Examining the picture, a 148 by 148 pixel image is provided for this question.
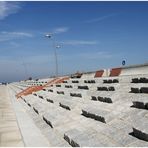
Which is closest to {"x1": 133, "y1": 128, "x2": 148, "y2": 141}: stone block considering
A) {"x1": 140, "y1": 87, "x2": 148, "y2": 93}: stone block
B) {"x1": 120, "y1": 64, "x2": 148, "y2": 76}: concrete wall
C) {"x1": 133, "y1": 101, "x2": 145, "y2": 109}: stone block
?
{"x1": 133, "y1": 101, "x2": 145, "y2": 109}: stone block

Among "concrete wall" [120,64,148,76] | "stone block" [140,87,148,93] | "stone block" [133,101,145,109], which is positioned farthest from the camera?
"concrete wall" [120,64,148,76]

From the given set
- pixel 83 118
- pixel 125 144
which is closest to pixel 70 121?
pixel 83 118

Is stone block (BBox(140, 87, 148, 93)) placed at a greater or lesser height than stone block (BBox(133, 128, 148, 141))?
greater

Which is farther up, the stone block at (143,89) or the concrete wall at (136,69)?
the concrete wall at (136,69)

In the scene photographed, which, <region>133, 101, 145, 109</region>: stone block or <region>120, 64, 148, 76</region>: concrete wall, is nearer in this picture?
<region>133, 101, 145, 109</region>: stone block

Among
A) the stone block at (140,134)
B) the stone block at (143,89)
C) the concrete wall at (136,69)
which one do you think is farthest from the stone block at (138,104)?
the concrete wall at (136,69)

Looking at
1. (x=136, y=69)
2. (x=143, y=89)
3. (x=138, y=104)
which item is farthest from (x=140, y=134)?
(x=136, y=69)

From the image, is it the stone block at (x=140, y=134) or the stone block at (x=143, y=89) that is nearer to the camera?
the stone block at (x=140, y=134)

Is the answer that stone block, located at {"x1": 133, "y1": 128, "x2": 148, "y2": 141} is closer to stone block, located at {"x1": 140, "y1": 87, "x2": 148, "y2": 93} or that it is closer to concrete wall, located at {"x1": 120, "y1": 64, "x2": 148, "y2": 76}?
stone block, located at {"x1": 140, "y1": 87, "x2": 148, "y2": 93}

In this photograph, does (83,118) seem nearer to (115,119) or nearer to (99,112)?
(99,112)

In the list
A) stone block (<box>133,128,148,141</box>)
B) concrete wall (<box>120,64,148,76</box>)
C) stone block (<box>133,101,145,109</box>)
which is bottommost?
stone block (<box>133,128,148,141</box>)

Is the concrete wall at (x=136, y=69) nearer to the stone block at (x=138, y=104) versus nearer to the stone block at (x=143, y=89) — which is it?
the stone block at (x=143, y=89)

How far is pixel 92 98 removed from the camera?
35.2 feet

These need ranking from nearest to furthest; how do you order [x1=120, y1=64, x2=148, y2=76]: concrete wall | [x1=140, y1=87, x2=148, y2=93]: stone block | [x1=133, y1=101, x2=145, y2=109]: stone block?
1. [x1=133, y1=101, x2=145, y2=109]: stone block
2. [x1=140, y1=87, x2=148, y2=93]: stone block
3. [x1=120, y1=64, x2=148, y2=76]: concrete wall
